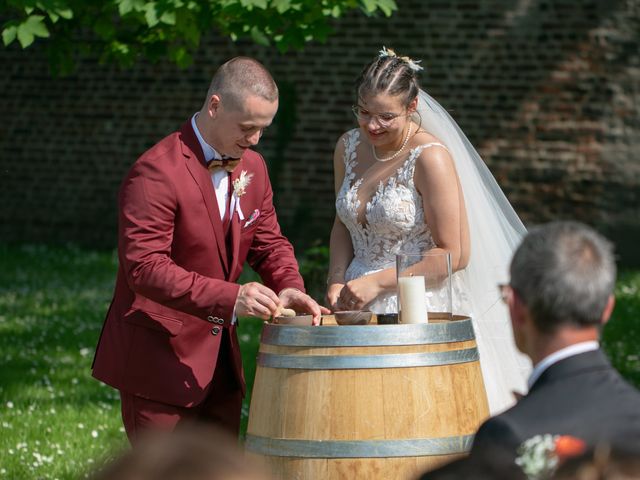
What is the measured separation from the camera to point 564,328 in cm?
237

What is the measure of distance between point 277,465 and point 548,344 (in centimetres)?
142

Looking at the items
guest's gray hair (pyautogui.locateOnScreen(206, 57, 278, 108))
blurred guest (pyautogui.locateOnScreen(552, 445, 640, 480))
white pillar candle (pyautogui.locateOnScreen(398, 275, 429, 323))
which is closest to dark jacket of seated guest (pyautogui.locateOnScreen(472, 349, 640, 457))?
blurred guest (pyautogui.locateOnScreen(552, 445, 640, 480))

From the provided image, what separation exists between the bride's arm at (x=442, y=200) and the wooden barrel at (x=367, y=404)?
0.75 m

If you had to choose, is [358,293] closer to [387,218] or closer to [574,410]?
[387,218]

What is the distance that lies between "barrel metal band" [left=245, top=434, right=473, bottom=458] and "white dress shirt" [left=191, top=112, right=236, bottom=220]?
1.01m

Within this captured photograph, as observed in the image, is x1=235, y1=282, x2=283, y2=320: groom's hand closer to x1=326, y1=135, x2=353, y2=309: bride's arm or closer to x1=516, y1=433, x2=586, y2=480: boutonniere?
x1=326, y1=135, x2=353, y2=309: bride's arm

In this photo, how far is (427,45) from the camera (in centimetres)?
1408

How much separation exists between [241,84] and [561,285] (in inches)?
73.6

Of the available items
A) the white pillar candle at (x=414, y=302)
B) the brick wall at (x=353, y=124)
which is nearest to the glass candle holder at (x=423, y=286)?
the white pillar candle at (x=414, y=302)

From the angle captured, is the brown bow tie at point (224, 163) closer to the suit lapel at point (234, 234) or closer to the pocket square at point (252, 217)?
the suit lapel at point (234, 234)

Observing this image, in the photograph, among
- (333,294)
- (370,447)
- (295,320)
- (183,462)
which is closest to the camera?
(183,462)

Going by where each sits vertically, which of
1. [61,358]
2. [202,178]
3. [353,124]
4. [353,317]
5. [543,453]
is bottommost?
[61,358]

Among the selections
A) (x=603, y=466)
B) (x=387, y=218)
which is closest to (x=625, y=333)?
(x=387, y=218)

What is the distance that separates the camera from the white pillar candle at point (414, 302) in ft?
12.5
